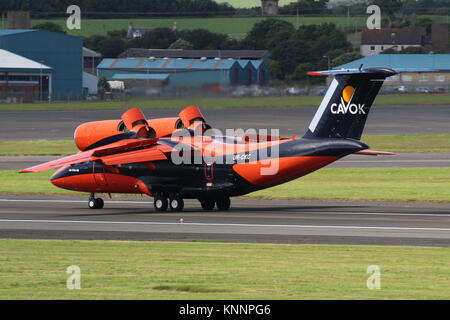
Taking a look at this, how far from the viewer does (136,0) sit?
168 m

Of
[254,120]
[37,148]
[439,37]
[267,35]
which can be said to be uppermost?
[267,35]

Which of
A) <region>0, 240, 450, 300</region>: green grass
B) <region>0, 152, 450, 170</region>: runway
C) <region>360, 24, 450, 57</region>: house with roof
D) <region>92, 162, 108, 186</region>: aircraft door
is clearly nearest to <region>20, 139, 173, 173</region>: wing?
<region>92, 162, 108, 186</region>: aircraft door

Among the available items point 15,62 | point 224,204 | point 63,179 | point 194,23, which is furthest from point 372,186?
point 194,23

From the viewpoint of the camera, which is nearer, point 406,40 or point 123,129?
point 123,129

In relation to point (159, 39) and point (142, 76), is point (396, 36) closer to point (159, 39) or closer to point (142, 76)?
point (159, 39)

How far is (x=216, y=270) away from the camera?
21.5 metres

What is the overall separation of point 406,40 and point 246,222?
89683 mm

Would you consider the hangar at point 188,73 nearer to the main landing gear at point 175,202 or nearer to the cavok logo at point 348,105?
the main landing gear at point 175,202

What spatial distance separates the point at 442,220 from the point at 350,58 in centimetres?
7649

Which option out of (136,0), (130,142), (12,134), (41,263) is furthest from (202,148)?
(136,0)

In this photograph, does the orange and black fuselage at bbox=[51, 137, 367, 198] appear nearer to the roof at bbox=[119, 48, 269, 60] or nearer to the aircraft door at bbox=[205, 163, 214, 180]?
the aircraft door at bbox=[205, 163, 214, 180]

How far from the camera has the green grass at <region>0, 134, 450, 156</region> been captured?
2717 inches

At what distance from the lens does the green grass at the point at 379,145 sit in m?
69.0
